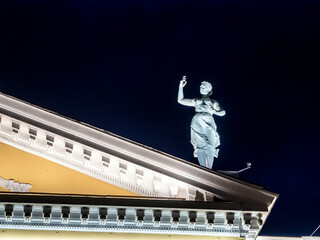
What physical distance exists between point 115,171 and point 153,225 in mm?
2045

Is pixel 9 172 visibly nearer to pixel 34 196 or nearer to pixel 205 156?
pixel 34 196

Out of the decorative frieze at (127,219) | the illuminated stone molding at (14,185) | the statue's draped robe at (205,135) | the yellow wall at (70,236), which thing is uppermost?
the statue's draped robe at (205,135)

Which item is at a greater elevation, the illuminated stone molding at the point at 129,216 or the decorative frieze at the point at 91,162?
the decorative frieze at the point at 91,162

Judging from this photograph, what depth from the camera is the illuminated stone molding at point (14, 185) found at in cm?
1745

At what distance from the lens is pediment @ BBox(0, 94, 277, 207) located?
53.0ft

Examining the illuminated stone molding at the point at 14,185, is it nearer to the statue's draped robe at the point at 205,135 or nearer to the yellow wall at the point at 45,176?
the yellow wall at the point at 45,176

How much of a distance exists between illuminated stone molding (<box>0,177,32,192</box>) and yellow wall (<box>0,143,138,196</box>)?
0.11 meters

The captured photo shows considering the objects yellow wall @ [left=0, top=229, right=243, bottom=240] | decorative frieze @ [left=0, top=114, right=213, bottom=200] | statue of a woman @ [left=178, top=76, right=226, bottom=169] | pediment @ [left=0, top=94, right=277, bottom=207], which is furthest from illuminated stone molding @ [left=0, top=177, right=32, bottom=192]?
statue of a woman @ [left=178, top=76, right=226, bottom=169]

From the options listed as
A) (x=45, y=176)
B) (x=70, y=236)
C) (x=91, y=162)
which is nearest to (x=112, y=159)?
(x=91, y=162)

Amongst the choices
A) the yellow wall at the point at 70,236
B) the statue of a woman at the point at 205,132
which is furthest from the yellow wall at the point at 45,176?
the statue of a woman at the point at 205,132

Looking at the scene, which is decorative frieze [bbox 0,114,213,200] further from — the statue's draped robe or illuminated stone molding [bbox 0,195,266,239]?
the statue's draped robe

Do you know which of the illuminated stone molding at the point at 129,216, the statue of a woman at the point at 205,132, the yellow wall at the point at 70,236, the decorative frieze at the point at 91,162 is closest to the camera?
the illuminated stone molding at the point at 129,216

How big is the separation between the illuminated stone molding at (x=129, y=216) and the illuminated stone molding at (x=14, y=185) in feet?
5.79

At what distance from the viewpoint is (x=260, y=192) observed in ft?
51.9
